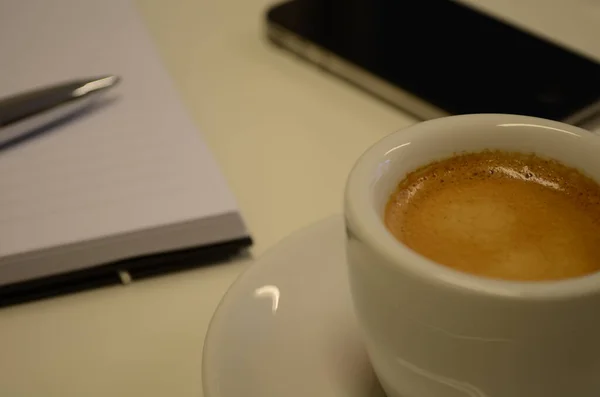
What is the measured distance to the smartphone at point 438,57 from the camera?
62cm

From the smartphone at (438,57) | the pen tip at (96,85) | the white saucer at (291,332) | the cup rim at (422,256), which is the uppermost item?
the pen tip at (96,85)

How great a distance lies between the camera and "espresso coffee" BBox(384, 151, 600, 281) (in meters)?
0.35

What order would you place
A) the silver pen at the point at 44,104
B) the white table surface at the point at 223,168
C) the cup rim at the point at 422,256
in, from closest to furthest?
the cup rim at the point at 422,256, the white table surface at the point at 223,168, the silver pen at the point at 44,104

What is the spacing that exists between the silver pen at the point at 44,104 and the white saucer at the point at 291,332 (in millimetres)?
253

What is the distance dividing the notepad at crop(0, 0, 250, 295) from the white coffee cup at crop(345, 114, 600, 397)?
15cm

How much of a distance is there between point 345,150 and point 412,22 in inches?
8.4

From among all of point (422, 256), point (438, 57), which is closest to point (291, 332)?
point (422, 256)

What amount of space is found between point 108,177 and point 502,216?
0.98 ft

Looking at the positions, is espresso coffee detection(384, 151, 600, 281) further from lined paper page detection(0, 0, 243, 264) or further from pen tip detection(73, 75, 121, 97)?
pen tip detection(73, 75, 121, 97)

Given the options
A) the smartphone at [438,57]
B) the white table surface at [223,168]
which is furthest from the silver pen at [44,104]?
the smartphone at [438,57]

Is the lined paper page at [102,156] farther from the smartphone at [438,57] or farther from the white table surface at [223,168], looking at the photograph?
the smartphone at [438,57]

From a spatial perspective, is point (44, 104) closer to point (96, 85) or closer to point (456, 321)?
point (96, 85)

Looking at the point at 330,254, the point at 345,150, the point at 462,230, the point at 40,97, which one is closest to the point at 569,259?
the point at 462,230

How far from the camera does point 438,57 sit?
677 millimetres
